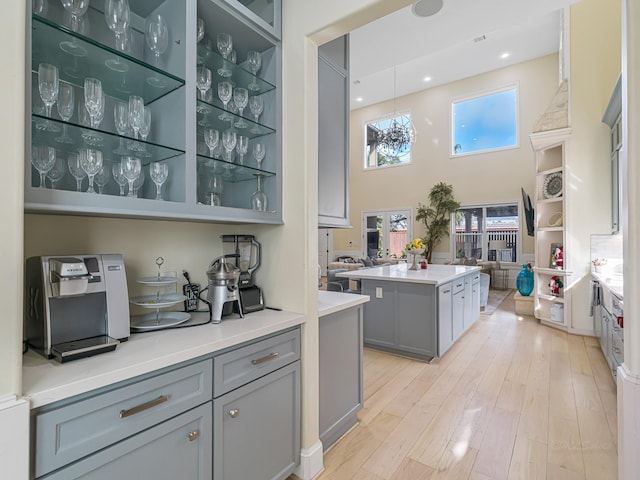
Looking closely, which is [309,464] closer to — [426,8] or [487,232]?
[426,8]

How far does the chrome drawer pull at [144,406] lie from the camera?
1014 mm

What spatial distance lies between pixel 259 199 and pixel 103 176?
2.48ft

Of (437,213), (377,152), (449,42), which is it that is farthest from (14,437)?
(377,152)

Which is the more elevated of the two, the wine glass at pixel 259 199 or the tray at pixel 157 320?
the wine glass at pixel 259 199

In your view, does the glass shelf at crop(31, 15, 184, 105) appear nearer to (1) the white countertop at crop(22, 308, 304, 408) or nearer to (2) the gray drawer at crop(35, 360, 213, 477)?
(1) the white countertop at crop(22, 308, 304, 408)

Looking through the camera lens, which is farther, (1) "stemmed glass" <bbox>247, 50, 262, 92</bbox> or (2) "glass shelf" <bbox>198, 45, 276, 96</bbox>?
(1) "stemmed glass" <bbox>247, 50, 262, 92</bbox>

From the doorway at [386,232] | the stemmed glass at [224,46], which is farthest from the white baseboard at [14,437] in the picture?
the doorway at [386,232]

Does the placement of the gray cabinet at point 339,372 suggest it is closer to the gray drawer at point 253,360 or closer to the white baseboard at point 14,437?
the gray drawer at point 253,360

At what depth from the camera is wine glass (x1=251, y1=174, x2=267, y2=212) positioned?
6.06 feet

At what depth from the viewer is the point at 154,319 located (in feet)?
5.08

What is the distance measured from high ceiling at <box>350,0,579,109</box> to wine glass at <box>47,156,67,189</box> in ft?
14.1

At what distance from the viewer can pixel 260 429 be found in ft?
4.83

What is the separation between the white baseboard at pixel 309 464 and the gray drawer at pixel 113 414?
0.82m

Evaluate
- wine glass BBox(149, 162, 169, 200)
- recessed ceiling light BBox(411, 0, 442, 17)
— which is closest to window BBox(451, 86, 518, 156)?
recessed ceiling light BBox(411, 0, 442, 17)
